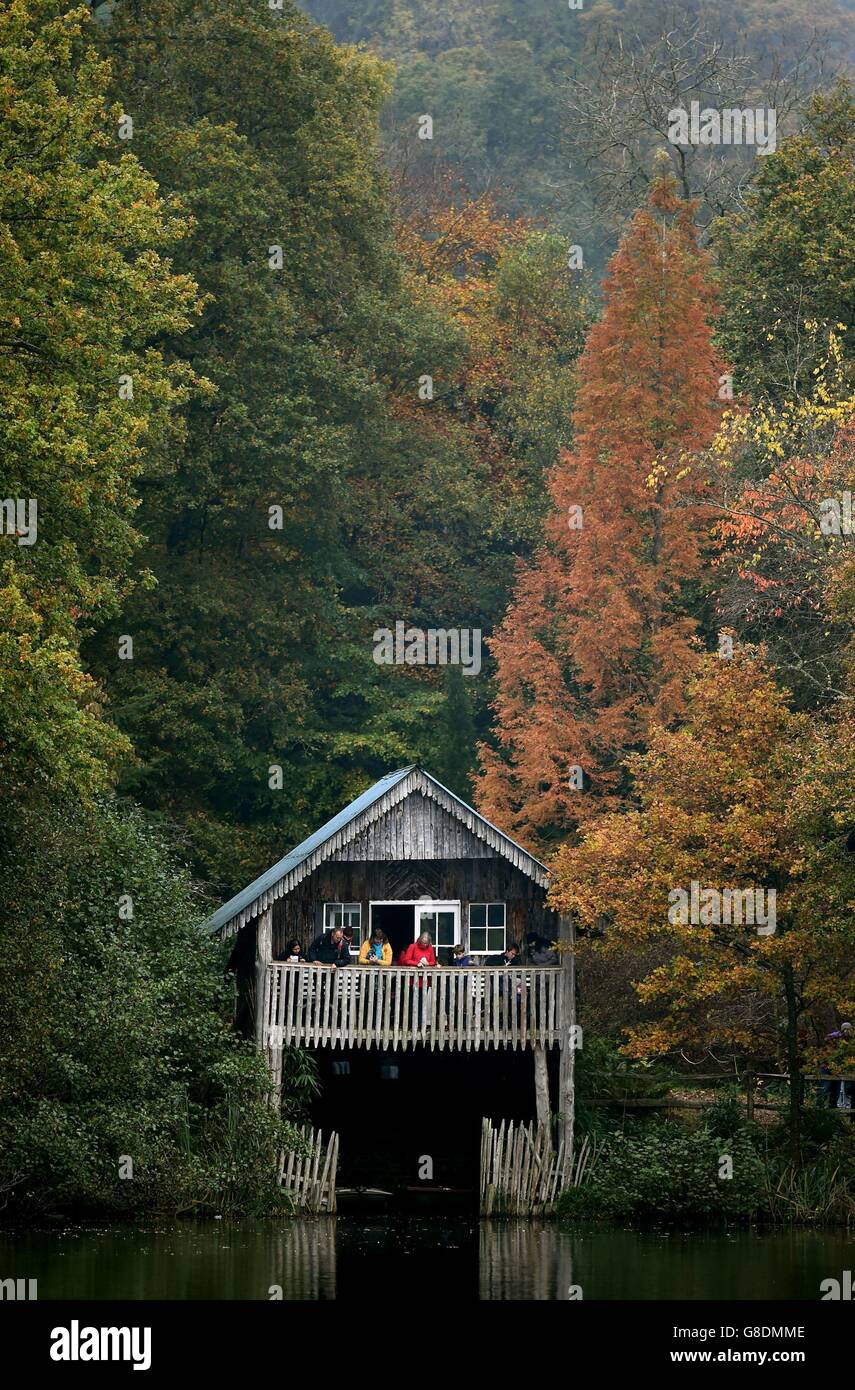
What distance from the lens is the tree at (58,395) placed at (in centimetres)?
3139

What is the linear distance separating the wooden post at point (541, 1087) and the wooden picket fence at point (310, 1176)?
3.61 meters

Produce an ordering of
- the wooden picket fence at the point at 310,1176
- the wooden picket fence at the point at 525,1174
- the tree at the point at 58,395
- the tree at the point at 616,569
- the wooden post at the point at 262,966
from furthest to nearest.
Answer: the tree at the point at 616,569, the wooden post at the point at 262,966, the wooden picket fence at the point at 525,1174, the wooden picket fence at the point at 310,1176, the tree at the point at 58,395

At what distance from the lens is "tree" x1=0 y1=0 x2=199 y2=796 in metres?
31.4

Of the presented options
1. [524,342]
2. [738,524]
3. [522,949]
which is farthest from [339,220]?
[522,949]

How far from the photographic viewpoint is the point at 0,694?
30172mm

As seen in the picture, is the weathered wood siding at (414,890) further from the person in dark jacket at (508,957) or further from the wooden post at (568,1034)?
the wooden post at (568,1034)

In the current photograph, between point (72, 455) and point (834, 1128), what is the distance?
54.2ft

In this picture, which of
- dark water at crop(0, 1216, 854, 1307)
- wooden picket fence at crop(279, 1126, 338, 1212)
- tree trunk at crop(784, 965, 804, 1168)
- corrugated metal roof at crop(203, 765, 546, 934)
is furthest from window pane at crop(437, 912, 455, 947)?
tree trunk at crop(784, 965, 804, 1168)

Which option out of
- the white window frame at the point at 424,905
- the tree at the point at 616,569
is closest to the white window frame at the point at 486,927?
the white window frame at the point at 424,905

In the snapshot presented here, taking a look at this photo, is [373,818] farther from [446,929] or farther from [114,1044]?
[114,1044]

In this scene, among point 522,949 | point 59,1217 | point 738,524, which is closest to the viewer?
point 59,1217

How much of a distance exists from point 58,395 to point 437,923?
12.2 meters

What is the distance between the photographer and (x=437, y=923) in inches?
1539
